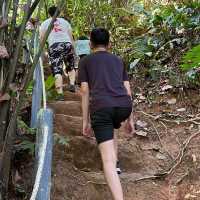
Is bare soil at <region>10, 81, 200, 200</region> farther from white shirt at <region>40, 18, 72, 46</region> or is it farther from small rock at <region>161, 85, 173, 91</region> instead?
white shirt at <region>40, 18, 72, 46</region>

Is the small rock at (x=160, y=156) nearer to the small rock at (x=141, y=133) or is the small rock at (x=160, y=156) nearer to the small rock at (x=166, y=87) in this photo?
the small rock at (x=141, y=133)

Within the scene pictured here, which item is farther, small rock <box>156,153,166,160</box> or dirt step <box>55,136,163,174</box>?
small rock <box>156,153,166,160</box>

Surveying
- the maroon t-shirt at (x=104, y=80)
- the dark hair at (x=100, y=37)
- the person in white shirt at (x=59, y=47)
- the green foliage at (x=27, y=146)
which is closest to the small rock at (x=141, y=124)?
the person in white shirt at (x=59, y=47)

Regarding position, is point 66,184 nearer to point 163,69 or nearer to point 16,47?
point 16,47

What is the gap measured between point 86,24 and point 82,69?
257 inches

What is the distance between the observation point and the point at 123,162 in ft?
18.3

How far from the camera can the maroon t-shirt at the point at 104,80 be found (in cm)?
398

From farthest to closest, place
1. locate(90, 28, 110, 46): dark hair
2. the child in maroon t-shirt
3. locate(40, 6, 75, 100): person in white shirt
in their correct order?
locate(40, 6, 75, 100): person in white shirt, locate(90, 28, 110, 46): dark hair, the child in maroon t-shirt

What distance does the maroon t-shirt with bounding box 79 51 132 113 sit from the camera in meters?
3.98

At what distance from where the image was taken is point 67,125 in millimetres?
5812

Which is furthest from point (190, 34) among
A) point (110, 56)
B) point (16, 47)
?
point (16, 47)

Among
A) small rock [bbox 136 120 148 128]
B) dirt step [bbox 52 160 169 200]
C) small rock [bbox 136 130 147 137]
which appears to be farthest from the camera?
small rock [bbox 136 120 148 128]

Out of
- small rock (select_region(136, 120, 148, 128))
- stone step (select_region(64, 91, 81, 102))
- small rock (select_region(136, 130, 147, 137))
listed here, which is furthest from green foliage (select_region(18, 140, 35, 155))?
stone step (select_region(64, 91, 81, 102))

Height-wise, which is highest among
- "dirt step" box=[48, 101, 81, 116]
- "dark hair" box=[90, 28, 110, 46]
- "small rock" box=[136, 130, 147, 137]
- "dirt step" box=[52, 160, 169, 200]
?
"dark hair" box=[90, 28, 110, 46]
